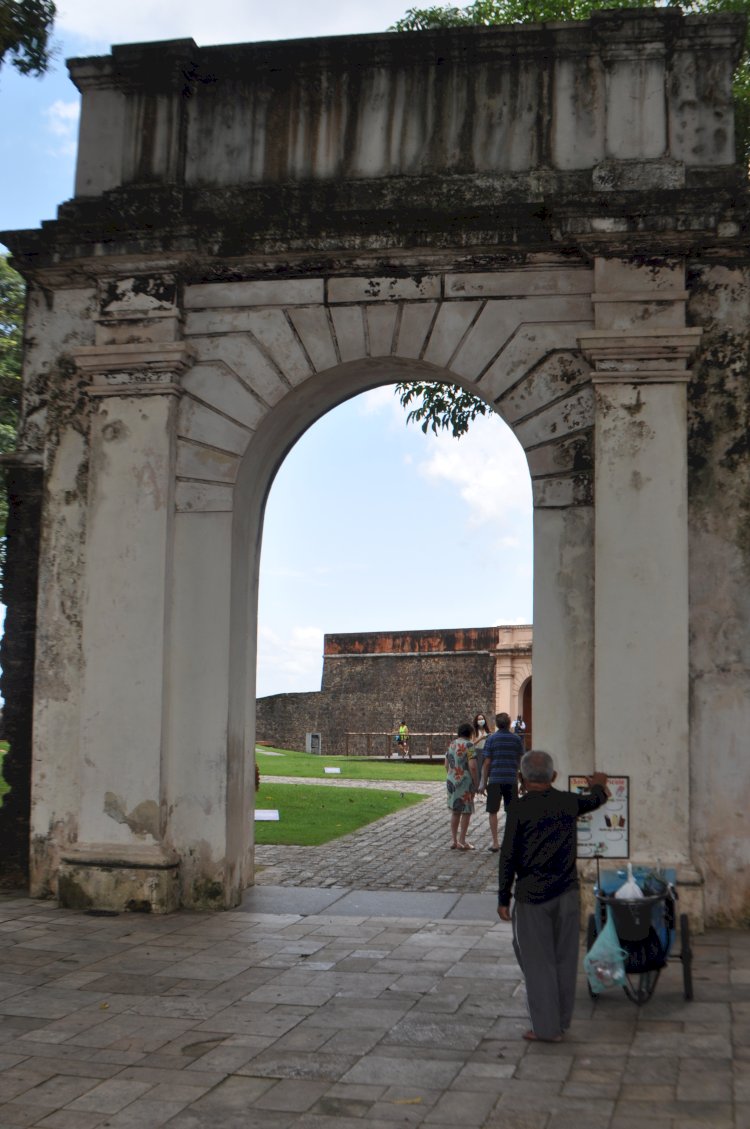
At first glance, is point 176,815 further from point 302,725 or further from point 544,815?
point 302,725

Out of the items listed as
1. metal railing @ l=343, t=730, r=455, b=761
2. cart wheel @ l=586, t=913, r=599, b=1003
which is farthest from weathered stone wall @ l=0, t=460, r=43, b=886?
metal railing @ l=343, t=730, r=455, b=761

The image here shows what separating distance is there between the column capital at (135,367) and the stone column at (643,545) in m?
2.91

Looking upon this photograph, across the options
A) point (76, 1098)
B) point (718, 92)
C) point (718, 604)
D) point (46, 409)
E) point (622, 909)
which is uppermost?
point (718, 92)

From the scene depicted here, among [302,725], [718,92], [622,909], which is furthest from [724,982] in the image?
[302,725]

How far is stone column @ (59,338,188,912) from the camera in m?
8.41

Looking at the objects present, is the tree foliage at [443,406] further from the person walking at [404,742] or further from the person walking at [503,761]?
the person walking at [404,742]

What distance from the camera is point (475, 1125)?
14.4 ft

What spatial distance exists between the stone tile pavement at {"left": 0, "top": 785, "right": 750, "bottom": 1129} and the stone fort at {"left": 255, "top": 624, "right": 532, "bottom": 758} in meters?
25.6

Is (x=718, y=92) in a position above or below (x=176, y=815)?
above

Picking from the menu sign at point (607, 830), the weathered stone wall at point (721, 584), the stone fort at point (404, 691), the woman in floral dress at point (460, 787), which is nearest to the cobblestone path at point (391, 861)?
the woman in floral dress at point (460, 787)

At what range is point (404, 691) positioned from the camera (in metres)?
35.1

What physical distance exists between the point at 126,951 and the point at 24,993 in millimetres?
988

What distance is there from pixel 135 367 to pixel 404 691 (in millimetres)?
26875

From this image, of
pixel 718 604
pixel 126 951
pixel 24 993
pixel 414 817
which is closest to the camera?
pixel 24 993
